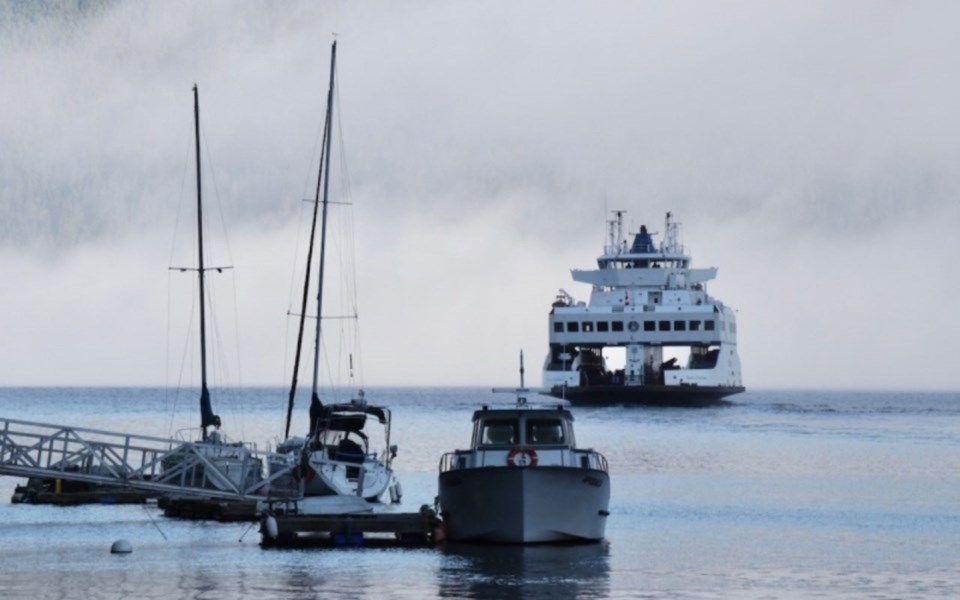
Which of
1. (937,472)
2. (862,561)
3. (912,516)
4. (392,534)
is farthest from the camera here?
(937,472)

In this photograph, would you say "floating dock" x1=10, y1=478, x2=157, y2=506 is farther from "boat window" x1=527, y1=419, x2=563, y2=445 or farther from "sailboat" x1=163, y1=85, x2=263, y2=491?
"boat window" x1=527, y1=419, x2=563, y2=445

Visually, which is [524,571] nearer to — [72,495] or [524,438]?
[524,438]

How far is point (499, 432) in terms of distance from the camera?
42.7m

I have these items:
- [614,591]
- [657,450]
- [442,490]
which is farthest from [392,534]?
[657,450]

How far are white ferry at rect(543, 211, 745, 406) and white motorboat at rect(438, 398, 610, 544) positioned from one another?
12328 cm

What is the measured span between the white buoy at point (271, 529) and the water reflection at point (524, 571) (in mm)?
4002

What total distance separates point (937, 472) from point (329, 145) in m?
29.5

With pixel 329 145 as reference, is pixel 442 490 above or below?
below

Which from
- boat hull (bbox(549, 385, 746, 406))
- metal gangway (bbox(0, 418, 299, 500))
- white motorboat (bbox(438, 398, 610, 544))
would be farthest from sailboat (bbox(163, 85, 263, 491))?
boat hull (bbox(549, 385, 746, 406))

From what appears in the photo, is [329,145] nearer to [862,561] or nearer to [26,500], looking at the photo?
[26,500]

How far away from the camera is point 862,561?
41562mm

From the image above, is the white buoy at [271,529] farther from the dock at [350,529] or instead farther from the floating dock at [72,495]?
the floating dock at [72,495]

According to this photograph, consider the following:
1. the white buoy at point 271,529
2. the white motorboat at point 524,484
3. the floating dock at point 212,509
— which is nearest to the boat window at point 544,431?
the white motorboat at point 524,484

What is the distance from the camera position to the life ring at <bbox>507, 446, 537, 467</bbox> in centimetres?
4138
